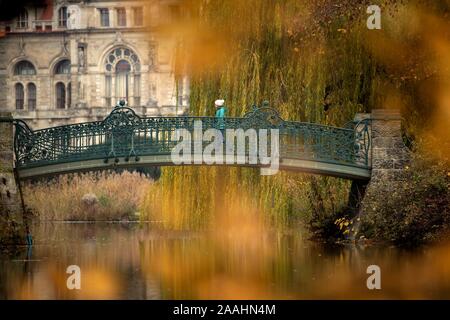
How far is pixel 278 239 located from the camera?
1405 inches

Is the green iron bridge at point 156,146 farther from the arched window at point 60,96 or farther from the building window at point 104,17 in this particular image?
the arched window at point 60,96

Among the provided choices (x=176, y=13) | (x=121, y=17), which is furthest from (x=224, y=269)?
(x=121, y=17)

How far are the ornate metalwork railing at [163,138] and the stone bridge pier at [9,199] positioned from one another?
9.9 inches

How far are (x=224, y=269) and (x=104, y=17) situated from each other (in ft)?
215

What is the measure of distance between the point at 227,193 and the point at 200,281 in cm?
853

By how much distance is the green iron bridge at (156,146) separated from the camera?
3134cm

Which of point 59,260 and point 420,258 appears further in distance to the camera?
point 59,260

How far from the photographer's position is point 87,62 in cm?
9194

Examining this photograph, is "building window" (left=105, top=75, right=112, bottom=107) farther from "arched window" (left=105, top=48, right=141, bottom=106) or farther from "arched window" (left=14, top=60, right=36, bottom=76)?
"arched window" (left=14, top=60, right=36, bottom=76)

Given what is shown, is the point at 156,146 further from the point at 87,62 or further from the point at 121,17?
the point at 121,17
